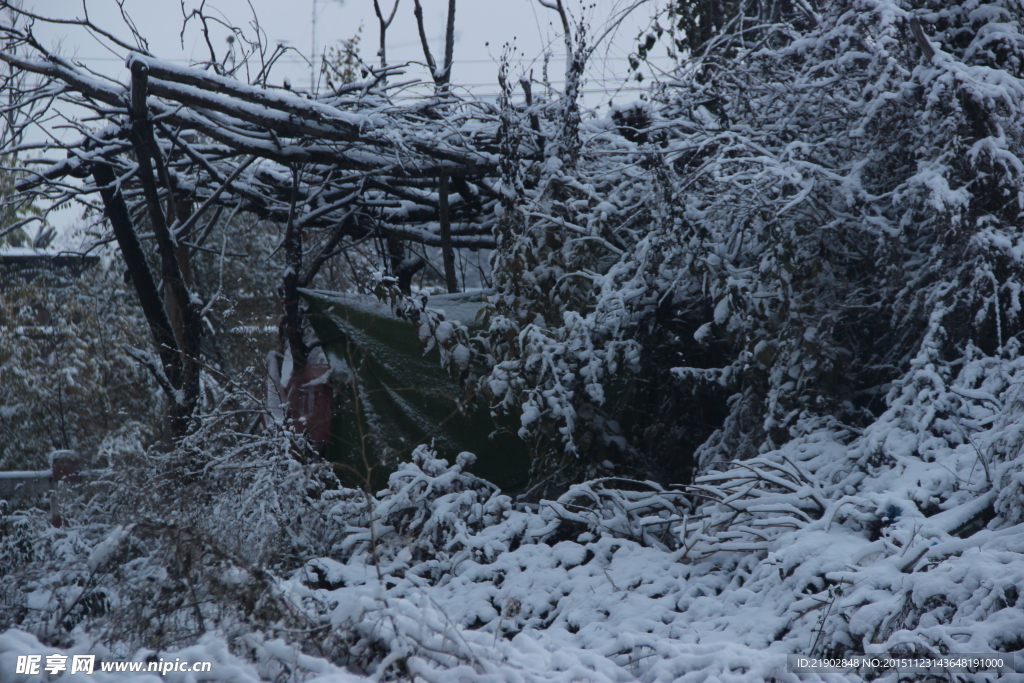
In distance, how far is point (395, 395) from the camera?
196 inches

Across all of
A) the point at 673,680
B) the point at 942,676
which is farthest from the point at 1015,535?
the point at 673,680

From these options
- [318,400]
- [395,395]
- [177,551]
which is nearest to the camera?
[177,551]

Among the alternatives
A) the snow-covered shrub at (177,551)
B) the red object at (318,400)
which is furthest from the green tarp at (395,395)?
the snow-covered shrub at (177,551)

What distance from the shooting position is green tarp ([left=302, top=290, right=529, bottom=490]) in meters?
4.74

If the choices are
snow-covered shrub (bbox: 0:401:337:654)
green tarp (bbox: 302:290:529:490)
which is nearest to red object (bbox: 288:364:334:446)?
green tarp (bbox: 302:290:529:490)

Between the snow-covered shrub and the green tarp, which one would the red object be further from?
the snow-covered shrub

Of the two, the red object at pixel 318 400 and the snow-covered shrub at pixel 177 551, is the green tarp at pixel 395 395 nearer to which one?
the red object at pixel 318 400

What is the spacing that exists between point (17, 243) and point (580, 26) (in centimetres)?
1229

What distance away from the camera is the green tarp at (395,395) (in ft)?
15.5

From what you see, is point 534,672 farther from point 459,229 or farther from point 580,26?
point 459,229

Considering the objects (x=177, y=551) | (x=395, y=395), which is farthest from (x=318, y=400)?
(x=177, y=551)

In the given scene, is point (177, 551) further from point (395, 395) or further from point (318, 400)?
point (318, 400)

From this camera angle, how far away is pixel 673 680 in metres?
2.10

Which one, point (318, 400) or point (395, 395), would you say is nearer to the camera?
point (395, 395)
